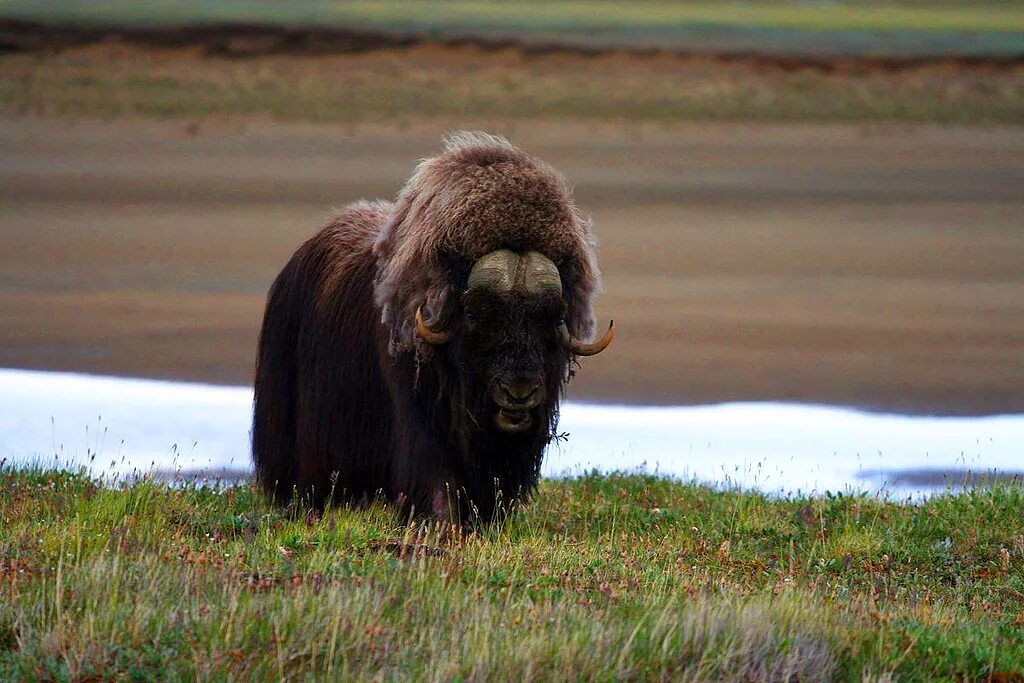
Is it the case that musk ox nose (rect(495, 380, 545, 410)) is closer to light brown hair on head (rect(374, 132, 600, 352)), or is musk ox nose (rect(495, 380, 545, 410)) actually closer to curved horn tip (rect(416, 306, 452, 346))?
curved horn tip (rect(416, 306, 452, 346))

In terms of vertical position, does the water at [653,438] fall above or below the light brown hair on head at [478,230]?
below

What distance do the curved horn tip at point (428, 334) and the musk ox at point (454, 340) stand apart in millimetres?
10

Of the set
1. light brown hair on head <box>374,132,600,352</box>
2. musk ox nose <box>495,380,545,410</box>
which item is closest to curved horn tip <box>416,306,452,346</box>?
light brown hair on head <box>374,132,600,352</box>

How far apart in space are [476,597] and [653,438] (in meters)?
7.66

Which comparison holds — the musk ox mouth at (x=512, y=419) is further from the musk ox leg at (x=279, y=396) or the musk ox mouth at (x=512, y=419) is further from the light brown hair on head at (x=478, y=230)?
the musk ox leg at (x=279, y=396)

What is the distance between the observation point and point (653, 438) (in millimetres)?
14469

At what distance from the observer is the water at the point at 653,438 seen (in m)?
12.4

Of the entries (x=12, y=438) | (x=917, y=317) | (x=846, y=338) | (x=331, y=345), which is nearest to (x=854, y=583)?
(x=331, y=345)

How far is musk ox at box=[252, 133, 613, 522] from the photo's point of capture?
8516 mm

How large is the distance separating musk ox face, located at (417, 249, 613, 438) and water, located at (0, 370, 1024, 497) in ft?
10.4

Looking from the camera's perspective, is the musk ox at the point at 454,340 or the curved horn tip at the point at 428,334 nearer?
the musk ox at the point at 454,340

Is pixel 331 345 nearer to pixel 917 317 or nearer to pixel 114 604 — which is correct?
pixel 114 604

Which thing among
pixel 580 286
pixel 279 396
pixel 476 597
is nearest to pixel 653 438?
pixel 279 396

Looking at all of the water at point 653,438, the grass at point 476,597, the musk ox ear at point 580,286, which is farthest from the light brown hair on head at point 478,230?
the water at point 653,438
